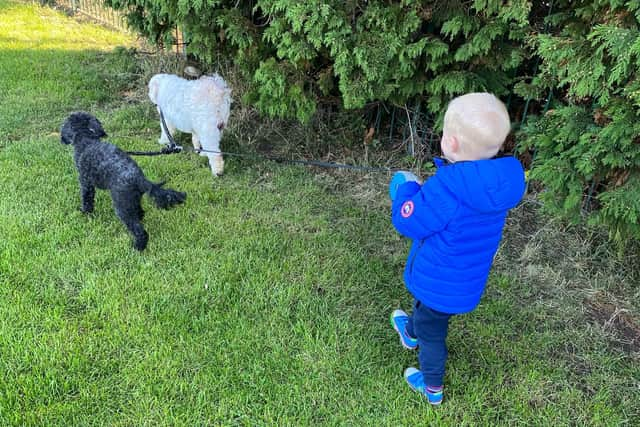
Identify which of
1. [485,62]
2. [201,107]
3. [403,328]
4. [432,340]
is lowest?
[403,328]

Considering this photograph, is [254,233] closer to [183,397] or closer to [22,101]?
[183,397]

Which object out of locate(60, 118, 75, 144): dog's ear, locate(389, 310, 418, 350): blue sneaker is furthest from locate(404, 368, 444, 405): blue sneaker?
locate(60, 118, 75, 144): dog's ear

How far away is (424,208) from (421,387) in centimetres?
110

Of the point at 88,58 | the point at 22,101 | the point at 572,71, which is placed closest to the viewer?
the point at 572,71

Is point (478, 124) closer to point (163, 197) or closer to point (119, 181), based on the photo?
point (163, 197)

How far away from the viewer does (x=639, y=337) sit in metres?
3.10

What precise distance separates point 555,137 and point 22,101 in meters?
6.47

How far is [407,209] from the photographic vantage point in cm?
228

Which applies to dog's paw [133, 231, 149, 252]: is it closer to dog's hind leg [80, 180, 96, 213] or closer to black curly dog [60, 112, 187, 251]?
black curly dog [60, 112, 187, 251]

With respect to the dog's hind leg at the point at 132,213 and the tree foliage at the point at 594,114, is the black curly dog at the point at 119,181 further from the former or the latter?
the tree foliage at the point at 594,114

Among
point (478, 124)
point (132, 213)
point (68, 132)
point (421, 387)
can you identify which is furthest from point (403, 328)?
point (68, 132)

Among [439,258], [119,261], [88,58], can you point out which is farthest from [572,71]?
[88,58]

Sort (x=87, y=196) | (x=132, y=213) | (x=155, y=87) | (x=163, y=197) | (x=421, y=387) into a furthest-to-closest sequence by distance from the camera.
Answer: (x=155, y=87) < (x=87, y=196) < (x=132, y=213) < (x=163, y=197) < (x=421, y=387)

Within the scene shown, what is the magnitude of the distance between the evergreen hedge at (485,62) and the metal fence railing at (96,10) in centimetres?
679
